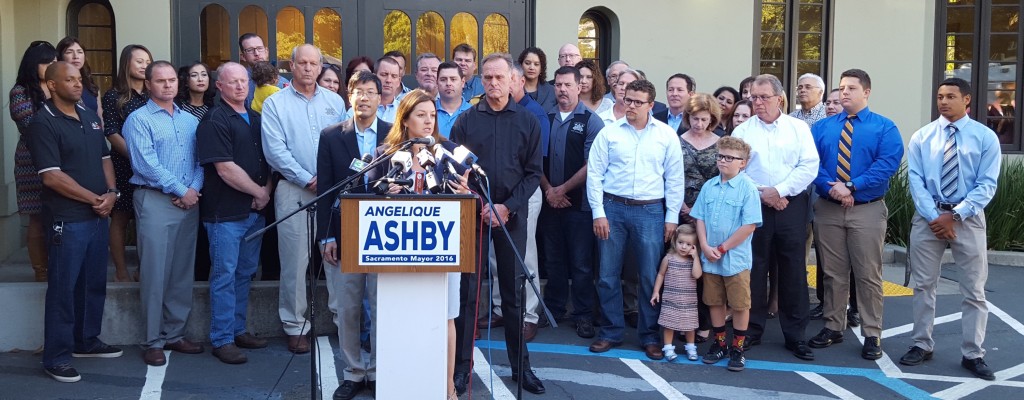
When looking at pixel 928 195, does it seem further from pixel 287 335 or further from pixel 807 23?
pixel 807 23

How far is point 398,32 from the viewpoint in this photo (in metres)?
10.5

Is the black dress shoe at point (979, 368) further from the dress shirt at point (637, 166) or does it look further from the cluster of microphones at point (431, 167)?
the cluster of microphones at point (431, 167)

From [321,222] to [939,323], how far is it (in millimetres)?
5249

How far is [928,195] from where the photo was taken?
6.85 meters

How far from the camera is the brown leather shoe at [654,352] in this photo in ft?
22.9

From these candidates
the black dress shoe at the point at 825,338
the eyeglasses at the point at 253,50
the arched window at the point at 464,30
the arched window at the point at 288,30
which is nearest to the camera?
the black dress shoe at the point at 825,338

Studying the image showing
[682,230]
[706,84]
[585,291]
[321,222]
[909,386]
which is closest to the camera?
[321,222]

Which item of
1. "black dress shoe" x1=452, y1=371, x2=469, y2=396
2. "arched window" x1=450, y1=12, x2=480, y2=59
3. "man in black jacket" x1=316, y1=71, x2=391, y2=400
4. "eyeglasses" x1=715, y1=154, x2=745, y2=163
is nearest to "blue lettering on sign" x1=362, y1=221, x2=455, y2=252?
"man in black jacket" x1=316, y1=71, x2=391, y2=400

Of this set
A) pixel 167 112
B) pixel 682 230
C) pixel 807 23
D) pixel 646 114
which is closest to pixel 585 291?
pixel 682 230

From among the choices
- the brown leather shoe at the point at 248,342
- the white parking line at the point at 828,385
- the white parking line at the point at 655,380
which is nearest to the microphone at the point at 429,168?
the white parking line at the point at 655,380

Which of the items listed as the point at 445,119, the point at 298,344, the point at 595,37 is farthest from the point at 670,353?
the point at 595,37

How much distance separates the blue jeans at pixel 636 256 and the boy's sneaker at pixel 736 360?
0.56 m

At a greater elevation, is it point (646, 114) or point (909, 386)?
point (646, 114)

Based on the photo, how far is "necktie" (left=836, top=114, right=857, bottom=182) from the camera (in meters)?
7.16
